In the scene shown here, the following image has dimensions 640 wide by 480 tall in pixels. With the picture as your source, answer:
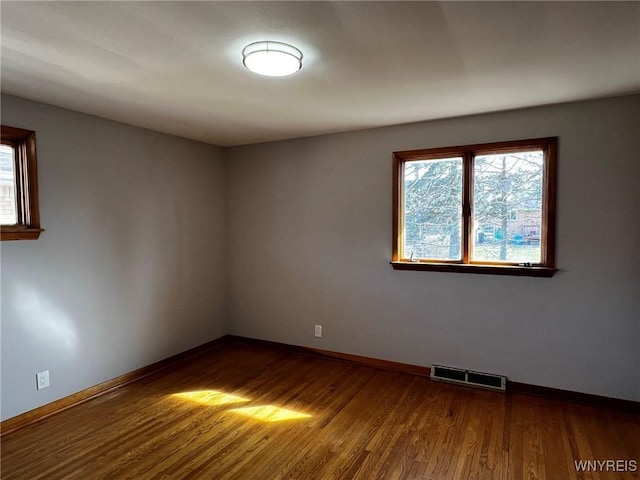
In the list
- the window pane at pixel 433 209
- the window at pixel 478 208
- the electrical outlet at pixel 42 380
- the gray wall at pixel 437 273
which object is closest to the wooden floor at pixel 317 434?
the electrical outlet at pixel 42 380

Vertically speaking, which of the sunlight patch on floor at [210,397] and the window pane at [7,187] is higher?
the window pane at [7,187]

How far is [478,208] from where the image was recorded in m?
3.27

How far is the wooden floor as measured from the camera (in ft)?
7.12

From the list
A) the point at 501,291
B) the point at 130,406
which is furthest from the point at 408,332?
the point at 130,406

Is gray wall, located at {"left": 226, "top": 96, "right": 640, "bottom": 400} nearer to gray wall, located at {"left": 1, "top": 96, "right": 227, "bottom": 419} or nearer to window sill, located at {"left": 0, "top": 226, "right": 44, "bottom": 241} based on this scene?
gray wall, located at {"left": 1, "top": 96, "right": 227, "bottom": 419}

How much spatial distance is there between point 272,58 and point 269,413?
95.4 inches

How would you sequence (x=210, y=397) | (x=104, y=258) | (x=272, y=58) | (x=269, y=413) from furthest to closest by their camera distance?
1. (x=104, y=258)
2. (x=210, y=397)
3. (x=269, y=413)
4. (x=272, y=58)

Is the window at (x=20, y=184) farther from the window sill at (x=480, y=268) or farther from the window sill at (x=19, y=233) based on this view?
the window sill at (x=480, y=268)

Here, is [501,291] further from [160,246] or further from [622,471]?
[160,246]

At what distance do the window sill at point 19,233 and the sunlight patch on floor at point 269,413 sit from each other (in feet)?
6.35

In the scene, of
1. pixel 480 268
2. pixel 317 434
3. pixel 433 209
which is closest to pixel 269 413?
pixel 317 434

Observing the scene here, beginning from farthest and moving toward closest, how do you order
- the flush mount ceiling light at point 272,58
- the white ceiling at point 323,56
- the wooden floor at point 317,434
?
the wooden floor at point 317,434
the flush mount ceiling light at point 272,58
the white ceiling at point 323,56

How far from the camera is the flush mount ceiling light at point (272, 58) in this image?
189cm

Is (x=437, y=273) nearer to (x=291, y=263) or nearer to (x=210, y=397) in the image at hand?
(x=291, y=263)
